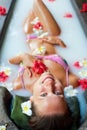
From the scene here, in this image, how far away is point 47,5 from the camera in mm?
2467

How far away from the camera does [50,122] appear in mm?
1380

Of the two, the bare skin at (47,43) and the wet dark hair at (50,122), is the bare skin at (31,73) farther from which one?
the wet dark hair at (50,122)

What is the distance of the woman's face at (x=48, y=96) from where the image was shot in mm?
1412

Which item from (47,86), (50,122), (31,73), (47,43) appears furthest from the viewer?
(47,43)

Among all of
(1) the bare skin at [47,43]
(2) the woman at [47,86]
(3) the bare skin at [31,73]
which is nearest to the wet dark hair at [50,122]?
(2) the woman at [47,86]

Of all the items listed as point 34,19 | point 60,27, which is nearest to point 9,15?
point 34,19

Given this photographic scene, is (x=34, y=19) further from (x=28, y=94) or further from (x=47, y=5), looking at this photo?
(x=28, y=94)

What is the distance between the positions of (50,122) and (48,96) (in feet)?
0.47

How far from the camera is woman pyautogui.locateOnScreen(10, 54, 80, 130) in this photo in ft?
4.59

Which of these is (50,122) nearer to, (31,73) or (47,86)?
(47,86)

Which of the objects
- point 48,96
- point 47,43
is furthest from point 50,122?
point 47,43

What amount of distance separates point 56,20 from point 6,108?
99cm

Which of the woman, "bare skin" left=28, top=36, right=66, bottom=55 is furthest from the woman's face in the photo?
"bare skin" left=28, top=36, right=66, bottom=55

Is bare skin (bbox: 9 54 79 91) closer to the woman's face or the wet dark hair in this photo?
the woman's face
